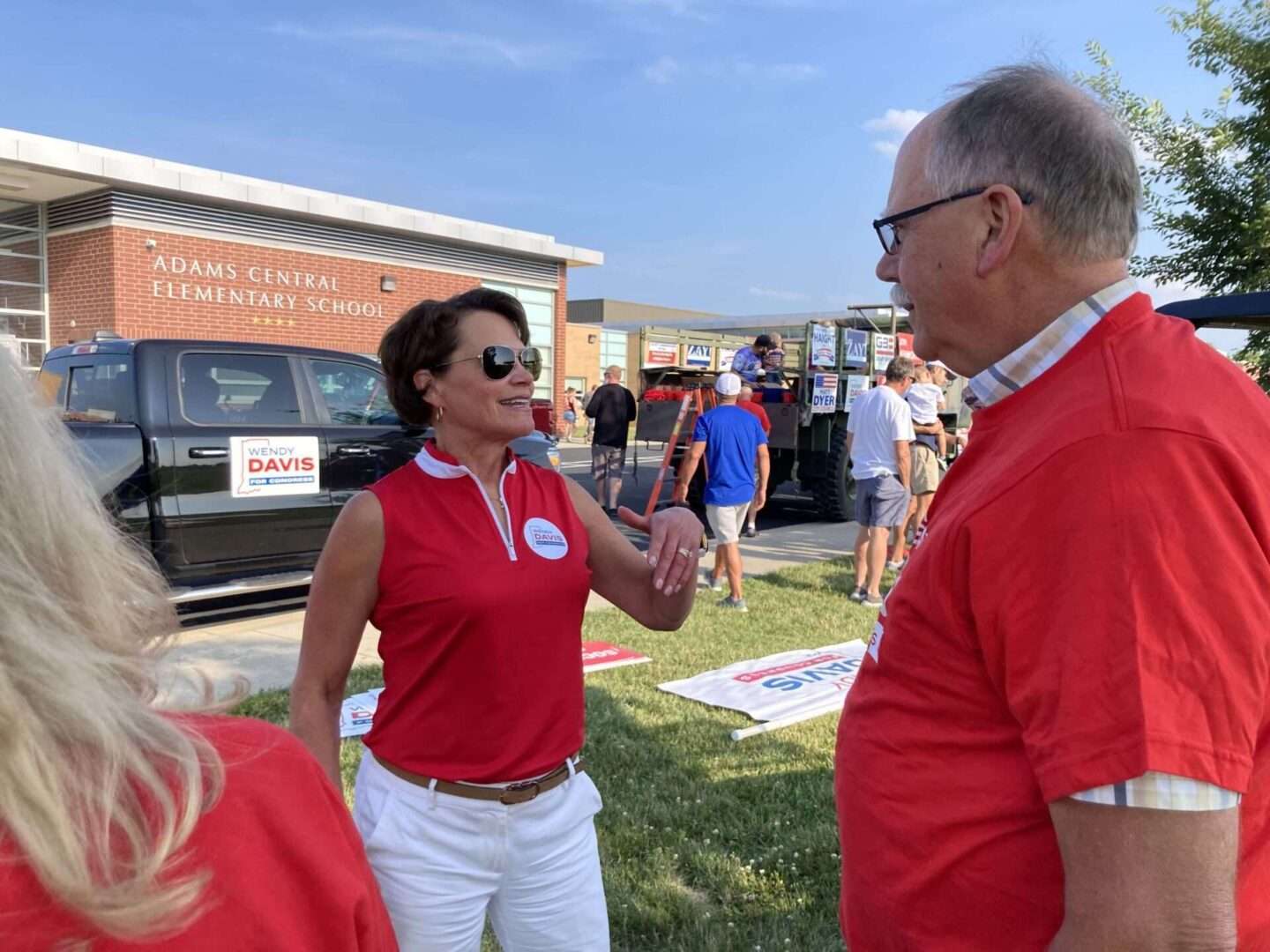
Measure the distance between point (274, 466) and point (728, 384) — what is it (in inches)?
140

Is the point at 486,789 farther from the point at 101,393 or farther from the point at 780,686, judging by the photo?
the point at 101,393

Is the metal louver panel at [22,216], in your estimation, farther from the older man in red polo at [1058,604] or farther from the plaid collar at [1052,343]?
the plaid collar at [1052,343]

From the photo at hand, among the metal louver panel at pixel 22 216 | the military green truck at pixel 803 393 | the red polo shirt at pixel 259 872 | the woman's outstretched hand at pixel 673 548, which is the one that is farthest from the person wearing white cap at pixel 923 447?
the metal louver panel at pixel 22 216

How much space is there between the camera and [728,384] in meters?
7.62

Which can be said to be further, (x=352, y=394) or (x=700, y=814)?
(x=352, y=394)

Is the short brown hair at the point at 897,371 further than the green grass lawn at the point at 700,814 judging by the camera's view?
→ Yes

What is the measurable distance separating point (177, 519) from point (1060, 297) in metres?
5.96

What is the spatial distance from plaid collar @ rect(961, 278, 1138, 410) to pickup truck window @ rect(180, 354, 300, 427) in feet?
19.7

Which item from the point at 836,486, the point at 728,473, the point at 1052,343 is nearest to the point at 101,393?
the point at 728,473

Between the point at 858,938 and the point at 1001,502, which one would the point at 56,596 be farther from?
the point at 858,938

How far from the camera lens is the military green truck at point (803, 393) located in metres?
11.9

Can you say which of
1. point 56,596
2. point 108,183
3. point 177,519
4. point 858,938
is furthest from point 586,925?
point 108,183

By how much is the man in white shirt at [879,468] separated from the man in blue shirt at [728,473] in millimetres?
887

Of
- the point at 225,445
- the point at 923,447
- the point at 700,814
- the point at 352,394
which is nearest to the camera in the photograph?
the point at 700,814
